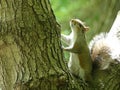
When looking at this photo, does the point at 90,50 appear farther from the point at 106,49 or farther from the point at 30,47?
the point at 30,47

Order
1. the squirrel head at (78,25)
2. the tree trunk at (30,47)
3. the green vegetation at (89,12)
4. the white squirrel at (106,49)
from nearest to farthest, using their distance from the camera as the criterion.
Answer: the tree trunk at (30,47) < the white squirrel at (106,49) < the squirrel head at (78,25) < the green vegetation at (89,12)

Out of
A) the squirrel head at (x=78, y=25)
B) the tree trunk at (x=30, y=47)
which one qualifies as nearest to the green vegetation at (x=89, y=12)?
the squirrel head at (x=78, y=25)

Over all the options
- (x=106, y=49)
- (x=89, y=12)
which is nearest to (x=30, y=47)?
(x=106, y=49)

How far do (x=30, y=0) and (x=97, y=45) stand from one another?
0.71 meters

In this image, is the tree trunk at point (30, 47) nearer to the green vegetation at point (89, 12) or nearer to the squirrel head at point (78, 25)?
the squirrel head at point (78, 25)

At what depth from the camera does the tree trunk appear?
194 cm

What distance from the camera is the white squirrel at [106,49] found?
91.0 inches

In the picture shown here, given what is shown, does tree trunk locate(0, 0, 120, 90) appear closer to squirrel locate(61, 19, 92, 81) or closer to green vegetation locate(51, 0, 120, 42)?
squirrel locate(61, 19, 92, 81)

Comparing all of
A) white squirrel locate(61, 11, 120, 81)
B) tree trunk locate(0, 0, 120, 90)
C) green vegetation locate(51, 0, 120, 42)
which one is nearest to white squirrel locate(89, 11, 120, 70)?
white squirrel locate(61, 11, 120, 81)

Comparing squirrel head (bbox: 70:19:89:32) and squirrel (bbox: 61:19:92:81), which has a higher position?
squirrel head (bbox: 70:19:89:32)

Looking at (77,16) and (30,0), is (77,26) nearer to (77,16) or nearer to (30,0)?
(30,0)

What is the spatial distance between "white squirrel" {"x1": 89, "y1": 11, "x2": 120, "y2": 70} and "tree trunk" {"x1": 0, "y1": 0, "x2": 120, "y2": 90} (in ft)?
1.25

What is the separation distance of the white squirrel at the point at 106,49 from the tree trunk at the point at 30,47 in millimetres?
380

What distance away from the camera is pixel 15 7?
1937mm
